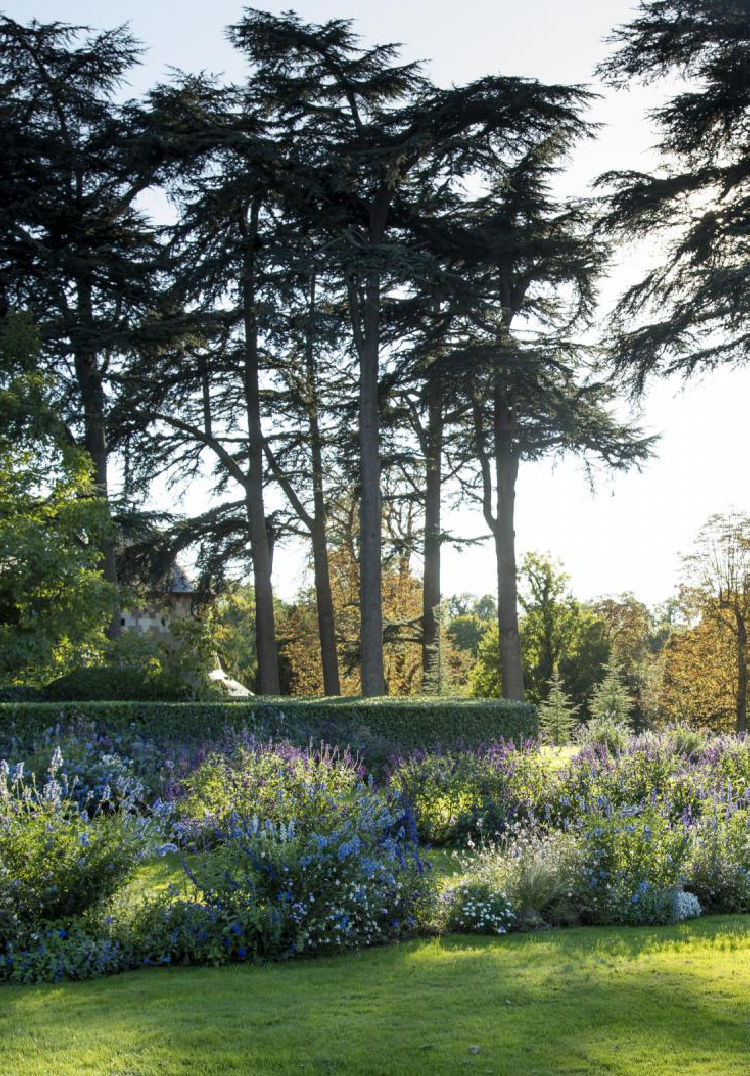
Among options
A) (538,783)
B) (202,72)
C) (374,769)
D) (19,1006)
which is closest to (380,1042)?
(19,1006)

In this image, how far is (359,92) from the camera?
1894 cm

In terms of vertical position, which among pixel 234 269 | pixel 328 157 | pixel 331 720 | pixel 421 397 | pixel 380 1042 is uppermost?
pixel 328 157

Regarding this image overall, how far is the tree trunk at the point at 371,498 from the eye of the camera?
717 inches

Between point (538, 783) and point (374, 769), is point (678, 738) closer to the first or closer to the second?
point (374, 769)

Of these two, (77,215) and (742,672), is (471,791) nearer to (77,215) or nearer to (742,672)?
(77,215)

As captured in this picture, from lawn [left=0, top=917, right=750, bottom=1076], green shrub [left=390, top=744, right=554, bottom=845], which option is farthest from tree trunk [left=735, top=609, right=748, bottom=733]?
lawn [left=0, top=917, right=750, bottom=1076]

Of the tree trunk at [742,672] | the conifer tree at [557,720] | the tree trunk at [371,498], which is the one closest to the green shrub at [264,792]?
the tree trunk at [371,498]

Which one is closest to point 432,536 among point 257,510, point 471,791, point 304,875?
point 257,510

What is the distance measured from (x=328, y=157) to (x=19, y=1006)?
50.9 ft

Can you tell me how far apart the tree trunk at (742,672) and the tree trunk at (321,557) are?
9.75 meters

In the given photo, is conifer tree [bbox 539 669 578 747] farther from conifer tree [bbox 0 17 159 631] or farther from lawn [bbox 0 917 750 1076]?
lawn [bbox 0 917 750 1076]

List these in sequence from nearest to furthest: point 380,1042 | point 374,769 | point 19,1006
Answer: point 380,1042
point 19,1006
point 374,769

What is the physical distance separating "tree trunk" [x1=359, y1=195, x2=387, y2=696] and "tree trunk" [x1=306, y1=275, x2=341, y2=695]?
1.90 metres

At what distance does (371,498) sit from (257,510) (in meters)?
2.78
